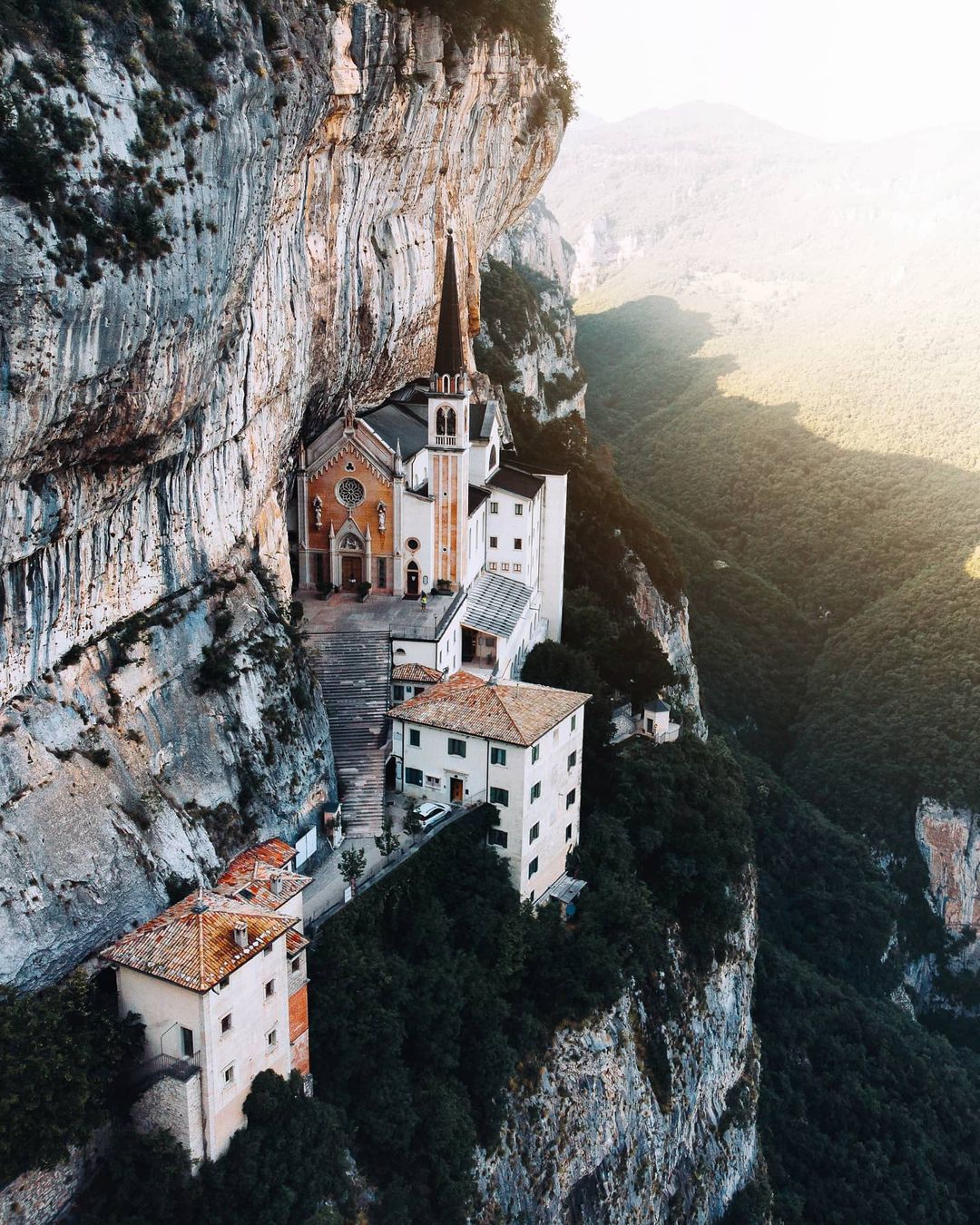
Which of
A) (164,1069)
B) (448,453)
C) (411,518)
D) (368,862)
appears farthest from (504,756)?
(164,1069)

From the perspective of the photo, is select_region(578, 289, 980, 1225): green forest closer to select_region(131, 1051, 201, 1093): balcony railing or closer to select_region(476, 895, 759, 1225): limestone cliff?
select_region(476, 895, 759, 1225): limestone cliff

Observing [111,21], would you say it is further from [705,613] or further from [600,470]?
[705,613]

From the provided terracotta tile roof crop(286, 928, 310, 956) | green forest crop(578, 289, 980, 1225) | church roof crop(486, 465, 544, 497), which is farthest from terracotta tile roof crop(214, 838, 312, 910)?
green forest crop(578, 289, 980, 1225)

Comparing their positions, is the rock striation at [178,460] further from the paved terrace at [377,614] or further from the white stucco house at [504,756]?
the paved terrace at [377,614]

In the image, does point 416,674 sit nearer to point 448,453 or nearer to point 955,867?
point 448,453

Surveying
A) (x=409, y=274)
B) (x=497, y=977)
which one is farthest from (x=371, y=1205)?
(x=409, y=274)

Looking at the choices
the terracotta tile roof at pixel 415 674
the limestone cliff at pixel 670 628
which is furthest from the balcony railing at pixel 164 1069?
the limestone cliff at pixel 670 628
